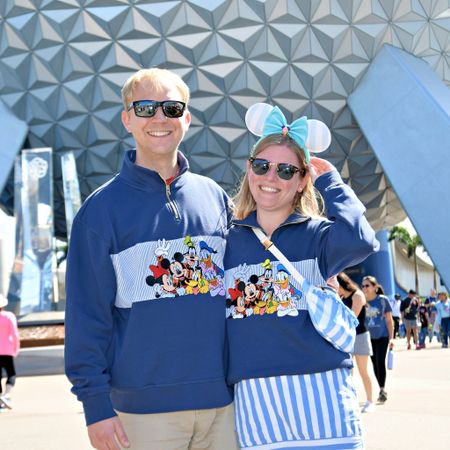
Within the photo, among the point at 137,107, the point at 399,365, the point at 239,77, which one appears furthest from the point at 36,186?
the point at 137,107

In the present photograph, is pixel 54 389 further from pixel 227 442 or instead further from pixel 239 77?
pixel 239 77

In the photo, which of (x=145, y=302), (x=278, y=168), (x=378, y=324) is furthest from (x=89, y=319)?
(x=378, y=324)

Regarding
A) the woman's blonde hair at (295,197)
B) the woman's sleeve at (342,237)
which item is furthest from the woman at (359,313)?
the woman's sleeve at (342,237)

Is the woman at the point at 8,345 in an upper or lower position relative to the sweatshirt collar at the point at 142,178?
lower

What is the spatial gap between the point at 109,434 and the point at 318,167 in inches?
52.8

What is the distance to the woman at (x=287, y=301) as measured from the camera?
2.65 metres

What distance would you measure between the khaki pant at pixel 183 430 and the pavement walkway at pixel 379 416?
2753 mm

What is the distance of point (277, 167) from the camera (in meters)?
2.95

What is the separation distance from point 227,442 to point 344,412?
500 millimetres

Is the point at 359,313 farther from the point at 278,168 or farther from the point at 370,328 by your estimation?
the point at 278,168

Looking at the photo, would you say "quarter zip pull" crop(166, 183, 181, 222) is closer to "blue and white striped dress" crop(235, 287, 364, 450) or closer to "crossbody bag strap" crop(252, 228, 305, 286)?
"crossbody bag strap" crop(252, 228, 305, 286)

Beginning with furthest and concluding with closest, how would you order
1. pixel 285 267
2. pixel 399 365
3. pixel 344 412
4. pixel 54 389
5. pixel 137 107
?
1. pixel 399 365
2. pixel 54 389
3. pixel 137 107
4. pixel 285 267
5. pixel 344 412

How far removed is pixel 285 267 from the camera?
2.79 m

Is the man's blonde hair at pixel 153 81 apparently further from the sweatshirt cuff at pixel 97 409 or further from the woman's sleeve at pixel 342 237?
the sweatshirt cuff at pixel 97 409
